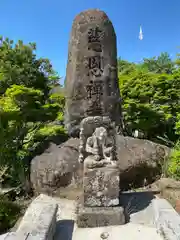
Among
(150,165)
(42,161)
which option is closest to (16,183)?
(42,161)

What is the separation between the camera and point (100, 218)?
3949 mm

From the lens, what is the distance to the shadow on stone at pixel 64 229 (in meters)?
3.70

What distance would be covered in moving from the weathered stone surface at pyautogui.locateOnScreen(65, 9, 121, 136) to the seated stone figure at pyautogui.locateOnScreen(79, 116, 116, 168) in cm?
228

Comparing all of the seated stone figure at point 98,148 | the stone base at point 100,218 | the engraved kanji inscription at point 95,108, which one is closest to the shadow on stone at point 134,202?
the stone base at point 100,218

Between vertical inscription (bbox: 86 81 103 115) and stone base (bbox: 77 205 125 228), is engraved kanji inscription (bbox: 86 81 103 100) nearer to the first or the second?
vertical inscription (bbox: 86 81 103 115)

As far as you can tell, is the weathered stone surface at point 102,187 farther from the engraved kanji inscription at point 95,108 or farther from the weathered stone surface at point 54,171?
the engraved kanji inscription at point 95,108

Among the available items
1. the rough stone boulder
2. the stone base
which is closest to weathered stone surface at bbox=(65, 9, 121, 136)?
the rough stone boulder

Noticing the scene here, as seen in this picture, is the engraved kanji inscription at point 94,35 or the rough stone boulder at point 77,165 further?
the engraved kanji inscription at point 94,35

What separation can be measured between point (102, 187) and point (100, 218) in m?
0.50

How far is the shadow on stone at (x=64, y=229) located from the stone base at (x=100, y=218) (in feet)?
0.60

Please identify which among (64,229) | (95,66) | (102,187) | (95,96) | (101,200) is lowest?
(64,229)

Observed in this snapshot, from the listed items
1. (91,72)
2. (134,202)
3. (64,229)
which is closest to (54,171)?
(64,229)

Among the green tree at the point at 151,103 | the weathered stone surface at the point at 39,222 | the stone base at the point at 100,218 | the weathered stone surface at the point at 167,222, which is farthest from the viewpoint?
the green tree at the point at 151,103

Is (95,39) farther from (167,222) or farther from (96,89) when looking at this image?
(167,222)
